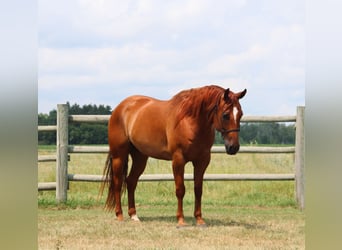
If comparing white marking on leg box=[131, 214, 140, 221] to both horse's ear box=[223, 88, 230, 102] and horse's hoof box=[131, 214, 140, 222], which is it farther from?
horse's ear box=[223, 88, 230, 102]

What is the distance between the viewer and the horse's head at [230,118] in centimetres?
509

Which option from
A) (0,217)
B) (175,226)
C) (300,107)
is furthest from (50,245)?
(300,107)

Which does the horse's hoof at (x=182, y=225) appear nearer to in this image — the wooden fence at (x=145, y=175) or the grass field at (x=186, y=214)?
the grass field at (x=186, y=214)

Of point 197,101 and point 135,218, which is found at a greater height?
point 197,101

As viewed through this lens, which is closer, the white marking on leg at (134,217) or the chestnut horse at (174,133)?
the chestnut horse at (174,133)

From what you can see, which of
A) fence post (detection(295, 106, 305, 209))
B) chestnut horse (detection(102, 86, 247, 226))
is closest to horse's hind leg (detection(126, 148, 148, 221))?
chestnut horse (detection(102, 86, 247, 226))

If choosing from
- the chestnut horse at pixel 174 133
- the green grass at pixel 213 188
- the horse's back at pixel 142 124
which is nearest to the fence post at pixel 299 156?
the green grass at pixel 213 188

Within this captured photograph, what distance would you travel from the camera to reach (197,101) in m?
5.52

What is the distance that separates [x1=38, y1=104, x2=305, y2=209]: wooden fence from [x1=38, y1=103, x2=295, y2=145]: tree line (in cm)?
25

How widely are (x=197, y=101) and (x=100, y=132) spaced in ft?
11.2

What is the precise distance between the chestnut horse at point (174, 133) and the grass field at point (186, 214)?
0.43 m

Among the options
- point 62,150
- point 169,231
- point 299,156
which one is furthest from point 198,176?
point 62,150

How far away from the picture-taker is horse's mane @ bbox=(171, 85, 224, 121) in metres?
5.39

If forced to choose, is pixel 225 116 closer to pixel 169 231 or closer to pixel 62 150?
pixel 169 231
